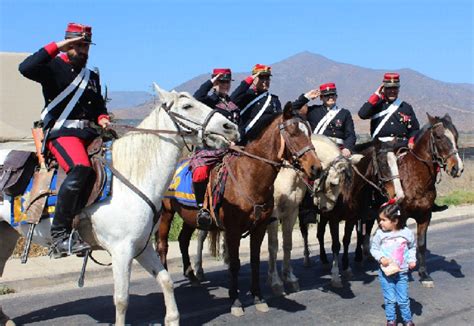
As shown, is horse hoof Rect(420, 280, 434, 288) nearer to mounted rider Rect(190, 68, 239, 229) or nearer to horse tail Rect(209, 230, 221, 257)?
horse tail Rect(209, 230, 221, 257)

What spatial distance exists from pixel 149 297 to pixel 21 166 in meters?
2.82

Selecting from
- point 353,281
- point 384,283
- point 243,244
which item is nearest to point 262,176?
point 384,283

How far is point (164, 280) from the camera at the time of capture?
5.96 metres

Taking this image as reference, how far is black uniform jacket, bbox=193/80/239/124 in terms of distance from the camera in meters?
7.82

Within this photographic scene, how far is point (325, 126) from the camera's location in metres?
9.34

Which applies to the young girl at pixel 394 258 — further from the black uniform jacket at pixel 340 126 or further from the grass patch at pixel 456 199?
the grass patch at pixel 456 199

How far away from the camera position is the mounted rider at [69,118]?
17.9 ft

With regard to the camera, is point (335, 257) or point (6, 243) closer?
point (6, 243)

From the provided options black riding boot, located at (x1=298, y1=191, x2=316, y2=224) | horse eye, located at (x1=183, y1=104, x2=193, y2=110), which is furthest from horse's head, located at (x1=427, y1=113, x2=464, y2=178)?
horse eye, located at (x1=183, y1=104, x2=193, y2=110)

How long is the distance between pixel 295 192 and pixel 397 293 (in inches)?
93.6

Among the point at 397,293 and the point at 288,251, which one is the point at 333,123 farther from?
the point at 397,293

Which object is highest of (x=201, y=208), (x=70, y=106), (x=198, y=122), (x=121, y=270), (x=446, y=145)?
(x=70, y=106)

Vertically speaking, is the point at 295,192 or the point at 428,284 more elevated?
the point at 295,192

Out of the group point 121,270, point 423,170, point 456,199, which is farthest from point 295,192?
point 456,199
